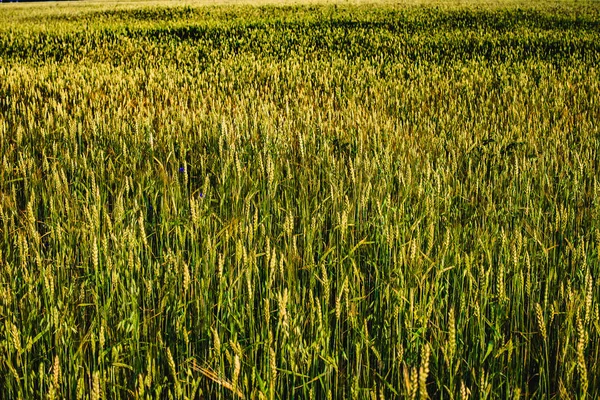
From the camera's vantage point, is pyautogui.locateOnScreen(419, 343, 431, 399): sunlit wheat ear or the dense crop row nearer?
pyautogui.locateOnScreen(419, 343, 431, 399): sunlit wheat ear

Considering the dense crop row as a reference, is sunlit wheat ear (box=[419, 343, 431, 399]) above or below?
above

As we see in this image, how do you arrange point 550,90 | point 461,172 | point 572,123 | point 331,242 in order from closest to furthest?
point 331,242
point 461,172
point 572,123
point 550,90

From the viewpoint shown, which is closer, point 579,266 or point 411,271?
point 411,271

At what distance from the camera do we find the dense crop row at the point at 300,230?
1.40 m

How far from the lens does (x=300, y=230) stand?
2.30 meters

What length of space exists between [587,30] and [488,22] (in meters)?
2.09

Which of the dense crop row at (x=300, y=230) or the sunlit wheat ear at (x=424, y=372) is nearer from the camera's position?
the sunlit wheat ear at (x=424, y=372)

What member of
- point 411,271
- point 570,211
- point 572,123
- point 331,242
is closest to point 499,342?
point 411,271

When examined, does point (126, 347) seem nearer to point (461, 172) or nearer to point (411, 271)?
point (411, 271)

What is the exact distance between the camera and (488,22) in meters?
13.7

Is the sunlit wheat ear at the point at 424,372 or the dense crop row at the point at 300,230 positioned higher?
the sunlit wheat ear at the point at 424,372

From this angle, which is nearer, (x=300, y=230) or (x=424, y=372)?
(x=424, y=372)

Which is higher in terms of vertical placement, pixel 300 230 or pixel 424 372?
pixel 424 372

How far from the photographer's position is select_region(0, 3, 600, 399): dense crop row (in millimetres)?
1402
